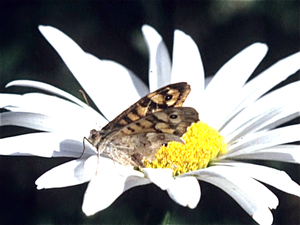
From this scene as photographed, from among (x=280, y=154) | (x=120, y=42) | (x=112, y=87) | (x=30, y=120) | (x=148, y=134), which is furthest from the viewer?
(x=120, y=42)

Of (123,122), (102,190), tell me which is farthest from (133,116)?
(102,190)

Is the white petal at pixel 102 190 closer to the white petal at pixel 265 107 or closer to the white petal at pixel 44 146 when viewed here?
the white petal at pixel 44 146

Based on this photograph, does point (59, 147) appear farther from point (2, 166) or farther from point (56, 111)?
point (2, 166)

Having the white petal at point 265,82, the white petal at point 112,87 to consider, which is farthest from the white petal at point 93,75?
the white petal at point 265,82

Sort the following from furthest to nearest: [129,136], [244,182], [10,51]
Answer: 1. [10,51]
2. [129,136]
3. [244,182]

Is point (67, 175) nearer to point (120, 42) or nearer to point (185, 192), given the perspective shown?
point (185, 192)

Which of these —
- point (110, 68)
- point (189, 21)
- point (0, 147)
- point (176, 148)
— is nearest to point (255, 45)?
point (189, 21)
